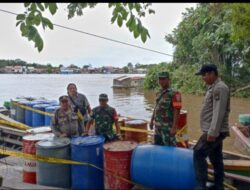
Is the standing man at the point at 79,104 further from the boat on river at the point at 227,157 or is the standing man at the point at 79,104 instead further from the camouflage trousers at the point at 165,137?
the camouflage trousers at the point at 165,137

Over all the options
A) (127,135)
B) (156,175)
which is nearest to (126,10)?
(156,175)

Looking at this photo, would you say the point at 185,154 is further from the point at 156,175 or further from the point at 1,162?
the point at 1,162

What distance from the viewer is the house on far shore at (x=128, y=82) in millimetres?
46562

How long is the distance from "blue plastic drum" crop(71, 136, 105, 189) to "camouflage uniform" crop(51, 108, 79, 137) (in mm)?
1084

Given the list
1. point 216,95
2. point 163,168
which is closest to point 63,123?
point 163,168

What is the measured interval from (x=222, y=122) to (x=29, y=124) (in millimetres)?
8110

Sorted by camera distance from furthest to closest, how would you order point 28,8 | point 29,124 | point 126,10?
1. point 29,124
2. point 126,10
3. point 28,8

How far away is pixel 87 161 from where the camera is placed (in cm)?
512

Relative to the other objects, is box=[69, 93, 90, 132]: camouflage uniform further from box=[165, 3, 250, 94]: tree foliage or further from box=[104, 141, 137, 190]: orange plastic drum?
box=[165, 3, 250, 94]: tree foliage

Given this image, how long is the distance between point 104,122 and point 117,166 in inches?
49.0

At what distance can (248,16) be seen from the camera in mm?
13039

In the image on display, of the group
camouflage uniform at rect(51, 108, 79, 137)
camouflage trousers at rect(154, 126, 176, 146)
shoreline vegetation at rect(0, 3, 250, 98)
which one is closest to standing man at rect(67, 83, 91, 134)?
camouflage uniform at rect(51, 108, 79, 137)

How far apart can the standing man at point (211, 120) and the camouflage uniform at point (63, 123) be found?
262 centimetres

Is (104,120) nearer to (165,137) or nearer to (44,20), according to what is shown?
(165,137)
